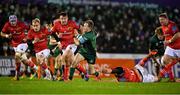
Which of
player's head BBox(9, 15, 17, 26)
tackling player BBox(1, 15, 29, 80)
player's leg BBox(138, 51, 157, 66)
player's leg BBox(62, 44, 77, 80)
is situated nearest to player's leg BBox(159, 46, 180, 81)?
player's leg BBox(138, 51, 157, 66)

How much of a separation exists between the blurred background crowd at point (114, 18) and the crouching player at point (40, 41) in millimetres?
6808

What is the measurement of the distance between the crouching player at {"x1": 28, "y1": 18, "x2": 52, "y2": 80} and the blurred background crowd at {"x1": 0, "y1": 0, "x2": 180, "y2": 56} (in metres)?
6.81

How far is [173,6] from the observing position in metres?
31.7

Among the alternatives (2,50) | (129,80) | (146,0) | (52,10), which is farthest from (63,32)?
(146,0)

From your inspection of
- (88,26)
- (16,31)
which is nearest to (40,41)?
(16,31)

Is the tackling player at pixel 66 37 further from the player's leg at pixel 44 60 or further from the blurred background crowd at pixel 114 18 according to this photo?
the blurred background crowd at pixel 114 18

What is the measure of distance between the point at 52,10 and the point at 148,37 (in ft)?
20.8

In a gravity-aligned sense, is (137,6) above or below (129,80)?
above

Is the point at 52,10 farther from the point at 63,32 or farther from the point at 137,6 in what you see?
the point at 63,32

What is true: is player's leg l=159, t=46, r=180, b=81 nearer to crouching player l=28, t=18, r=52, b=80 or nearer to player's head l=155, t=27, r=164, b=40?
player's head l=155, t=27, r=164, b=40

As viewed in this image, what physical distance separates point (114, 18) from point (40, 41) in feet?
39.6

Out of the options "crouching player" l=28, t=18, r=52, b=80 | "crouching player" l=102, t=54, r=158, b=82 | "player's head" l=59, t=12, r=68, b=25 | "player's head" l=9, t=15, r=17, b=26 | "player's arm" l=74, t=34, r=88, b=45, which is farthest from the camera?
"player's head" l=9, t=15, r=17, b=26

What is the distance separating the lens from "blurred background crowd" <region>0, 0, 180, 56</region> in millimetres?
28500

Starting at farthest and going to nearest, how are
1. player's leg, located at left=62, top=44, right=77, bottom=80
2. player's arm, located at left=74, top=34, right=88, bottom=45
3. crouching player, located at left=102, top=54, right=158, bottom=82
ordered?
player's leg, located at left=62, top=44, right=77, bottom=80
player's arm, located at left=74, top=34, right=88, bottom=45
crouching player, located at left=102, top=54, right=158, bottom=82
